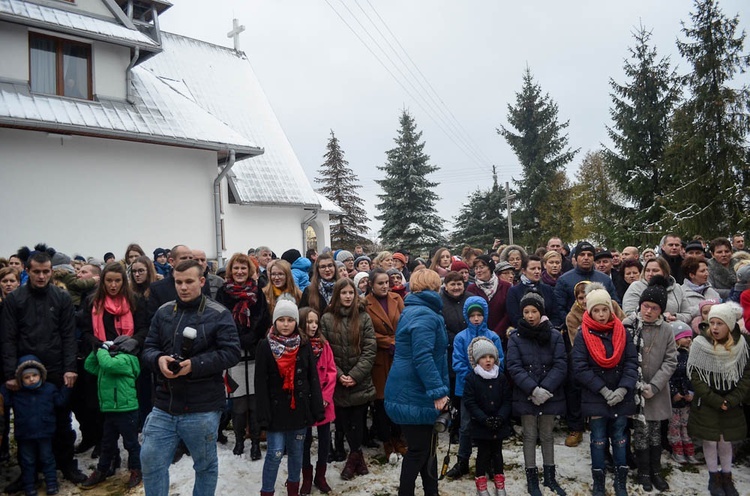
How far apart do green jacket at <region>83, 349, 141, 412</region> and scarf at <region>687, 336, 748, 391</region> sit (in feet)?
18.0

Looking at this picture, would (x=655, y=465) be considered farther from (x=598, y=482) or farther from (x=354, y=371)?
(x=354, y=371)

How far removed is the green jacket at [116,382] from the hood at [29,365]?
1.54ft

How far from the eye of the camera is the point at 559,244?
7.78 meters

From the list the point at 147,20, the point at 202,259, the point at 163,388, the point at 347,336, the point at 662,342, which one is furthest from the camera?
the point at 147,20

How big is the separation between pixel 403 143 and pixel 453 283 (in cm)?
2373

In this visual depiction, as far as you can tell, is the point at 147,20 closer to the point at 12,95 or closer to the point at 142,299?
the point at 12,95

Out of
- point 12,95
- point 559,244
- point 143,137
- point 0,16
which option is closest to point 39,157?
point 12,95

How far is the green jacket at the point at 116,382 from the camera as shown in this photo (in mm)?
4578

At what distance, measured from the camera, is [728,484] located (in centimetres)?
444

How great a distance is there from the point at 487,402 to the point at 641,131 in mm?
21854

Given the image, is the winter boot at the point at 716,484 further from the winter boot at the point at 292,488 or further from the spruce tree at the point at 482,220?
the spruce tree at the point at 482,220

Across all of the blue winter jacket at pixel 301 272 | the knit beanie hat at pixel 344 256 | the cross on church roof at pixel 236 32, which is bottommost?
the blue winter jacket at pixel 301 272

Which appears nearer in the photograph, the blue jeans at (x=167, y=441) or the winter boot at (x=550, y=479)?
the blue jeans at (x=167, y=441)

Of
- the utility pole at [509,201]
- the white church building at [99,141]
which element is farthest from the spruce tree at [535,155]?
the white church building at [99,141]
